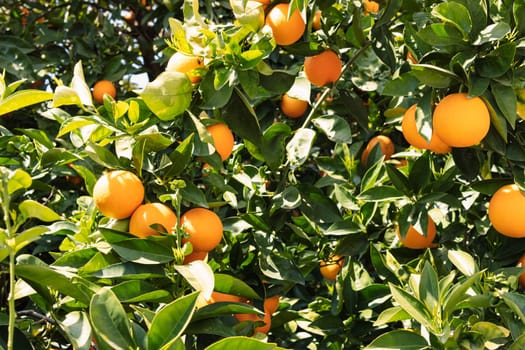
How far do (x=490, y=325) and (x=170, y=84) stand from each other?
776 millimetres

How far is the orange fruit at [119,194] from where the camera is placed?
1.42 meters

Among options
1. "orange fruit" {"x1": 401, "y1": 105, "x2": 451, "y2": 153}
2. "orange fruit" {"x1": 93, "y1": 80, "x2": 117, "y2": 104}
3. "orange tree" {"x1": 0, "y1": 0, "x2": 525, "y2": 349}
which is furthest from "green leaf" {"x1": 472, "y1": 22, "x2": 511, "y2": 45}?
"orange fruit" {"x1": 93, "y1": 80, "x2": 117, "y2": 104}

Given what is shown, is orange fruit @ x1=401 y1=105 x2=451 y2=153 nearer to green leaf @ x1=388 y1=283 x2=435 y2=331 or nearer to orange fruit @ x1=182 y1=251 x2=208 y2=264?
green leaf @ x1=388 y1=283 x2=435 y2=331

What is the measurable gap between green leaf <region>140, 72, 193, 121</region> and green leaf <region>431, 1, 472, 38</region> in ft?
1.72

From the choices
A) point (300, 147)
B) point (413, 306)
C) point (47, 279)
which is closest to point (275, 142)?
point (300, 147)

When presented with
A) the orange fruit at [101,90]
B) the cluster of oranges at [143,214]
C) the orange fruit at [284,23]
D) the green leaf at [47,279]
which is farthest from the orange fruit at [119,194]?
the orange fruit at [101,90]

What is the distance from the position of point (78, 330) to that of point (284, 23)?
780 millimetres

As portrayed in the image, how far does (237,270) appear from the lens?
1822 millimetres

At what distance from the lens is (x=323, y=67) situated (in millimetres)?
1869

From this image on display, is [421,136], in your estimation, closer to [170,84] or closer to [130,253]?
[170,84]

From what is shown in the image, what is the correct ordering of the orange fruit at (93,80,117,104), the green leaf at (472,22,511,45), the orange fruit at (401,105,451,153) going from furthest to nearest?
the orange fruit at (93,80,117,104) → the orange fruit at (401,105,451,153) → the green leaf at (472,22,511,45)

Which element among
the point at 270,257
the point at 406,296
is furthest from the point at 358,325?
the point at 406,296

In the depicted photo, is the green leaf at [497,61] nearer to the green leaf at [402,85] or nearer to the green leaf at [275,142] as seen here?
the green leaf at [402,85]

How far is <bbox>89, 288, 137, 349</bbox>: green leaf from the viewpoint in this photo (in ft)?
3.61
